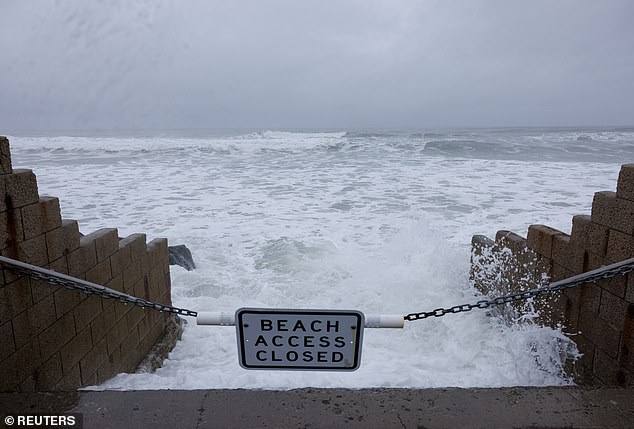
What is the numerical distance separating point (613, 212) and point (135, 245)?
464 cm

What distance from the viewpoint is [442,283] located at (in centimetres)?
685

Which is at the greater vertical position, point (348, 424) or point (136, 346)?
point (348, 424)

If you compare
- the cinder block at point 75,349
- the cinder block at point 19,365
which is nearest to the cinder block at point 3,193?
the cinder block at point 19,365

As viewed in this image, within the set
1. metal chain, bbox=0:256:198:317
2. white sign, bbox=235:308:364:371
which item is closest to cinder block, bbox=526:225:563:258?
white sign, bbox=235:308:364:371

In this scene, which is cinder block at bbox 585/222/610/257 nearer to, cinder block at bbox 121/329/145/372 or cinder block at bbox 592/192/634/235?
cinder block at bbox 592/192/634/235

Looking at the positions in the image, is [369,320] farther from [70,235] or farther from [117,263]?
[117,263]

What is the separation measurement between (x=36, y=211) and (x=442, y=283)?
5583mm

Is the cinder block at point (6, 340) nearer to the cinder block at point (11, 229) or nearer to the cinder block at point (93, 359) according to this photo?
the cinder block at point (11, 229)

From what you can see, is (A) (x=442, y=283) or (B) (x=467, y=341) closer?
(B) (x=467, y=341)

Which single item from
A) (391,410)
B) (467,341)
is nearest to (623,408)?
(391,410)

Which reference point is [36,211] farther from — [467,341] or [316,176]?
[316,176]

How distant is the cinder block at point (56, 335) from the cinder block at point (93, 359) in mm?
321

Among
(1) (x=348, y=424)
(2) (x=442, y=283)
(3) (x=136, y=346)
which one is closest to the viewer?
(1) (x=348, y=424)

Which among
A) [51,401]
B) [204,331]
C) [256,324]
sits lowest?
[204,331]
